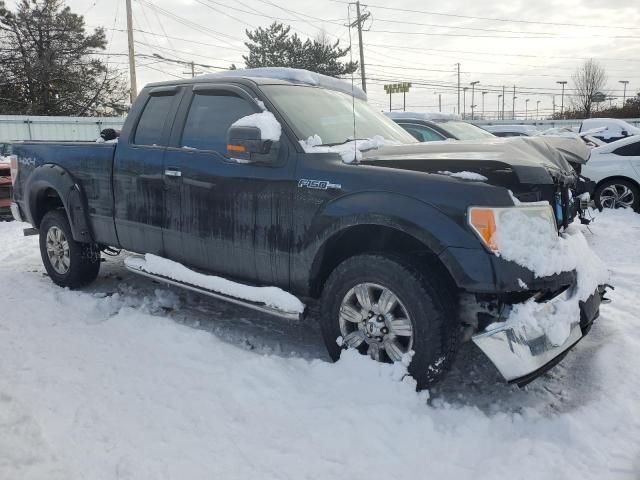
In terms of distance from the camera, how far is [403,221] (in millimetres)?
2973

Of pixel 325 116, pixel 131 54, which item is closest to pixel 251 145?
pixel 325 116

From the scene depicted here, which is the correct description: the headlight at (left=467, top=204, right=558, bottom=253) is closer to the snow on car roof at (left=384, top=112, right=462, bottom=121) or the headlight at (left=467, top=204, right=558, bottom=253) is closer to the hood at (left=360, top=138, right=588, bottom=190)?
the hood at (left=360, top=138, right=588, bottom=190)

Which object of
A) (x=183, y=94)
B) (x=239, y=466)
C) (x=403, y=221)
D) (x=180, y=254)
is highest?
(x=183, y=94)

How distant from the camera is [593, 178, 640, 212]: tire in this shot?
920 centimetres

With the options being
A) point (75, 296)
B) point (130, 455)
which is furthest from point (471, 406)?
point (75, 296)

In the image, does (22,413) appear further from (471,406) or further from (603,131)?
(603,131)

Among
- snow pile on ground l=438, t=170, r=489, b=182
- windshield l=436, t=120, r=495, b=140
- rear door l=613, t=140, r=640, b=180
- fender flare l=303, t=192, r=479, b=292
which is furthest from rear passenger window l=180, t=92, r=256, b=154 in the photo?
rear door l=613, t=140, r=640, b=180

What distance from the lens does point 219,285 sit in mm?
3838

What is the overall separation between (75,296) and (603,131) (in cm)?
1681

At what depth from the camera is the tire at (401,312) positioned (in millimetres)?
2912

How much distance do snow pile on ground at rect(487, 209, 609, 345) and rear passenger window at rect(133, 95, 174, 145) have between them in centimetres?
286

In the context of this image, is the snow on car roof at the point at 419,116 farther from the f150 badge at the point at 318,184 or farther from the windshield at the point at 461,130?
the f150 badge at the point at 318,184

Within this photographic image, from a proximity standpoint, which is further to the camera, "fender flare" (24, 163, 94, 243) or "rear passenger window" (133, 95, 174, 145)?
"fender flare" (24, 163, 94, 243)

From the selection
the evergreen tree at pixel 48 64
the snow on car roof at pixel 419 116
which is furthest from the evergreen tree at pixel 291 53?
the snow on car roof at pixel 419 116
